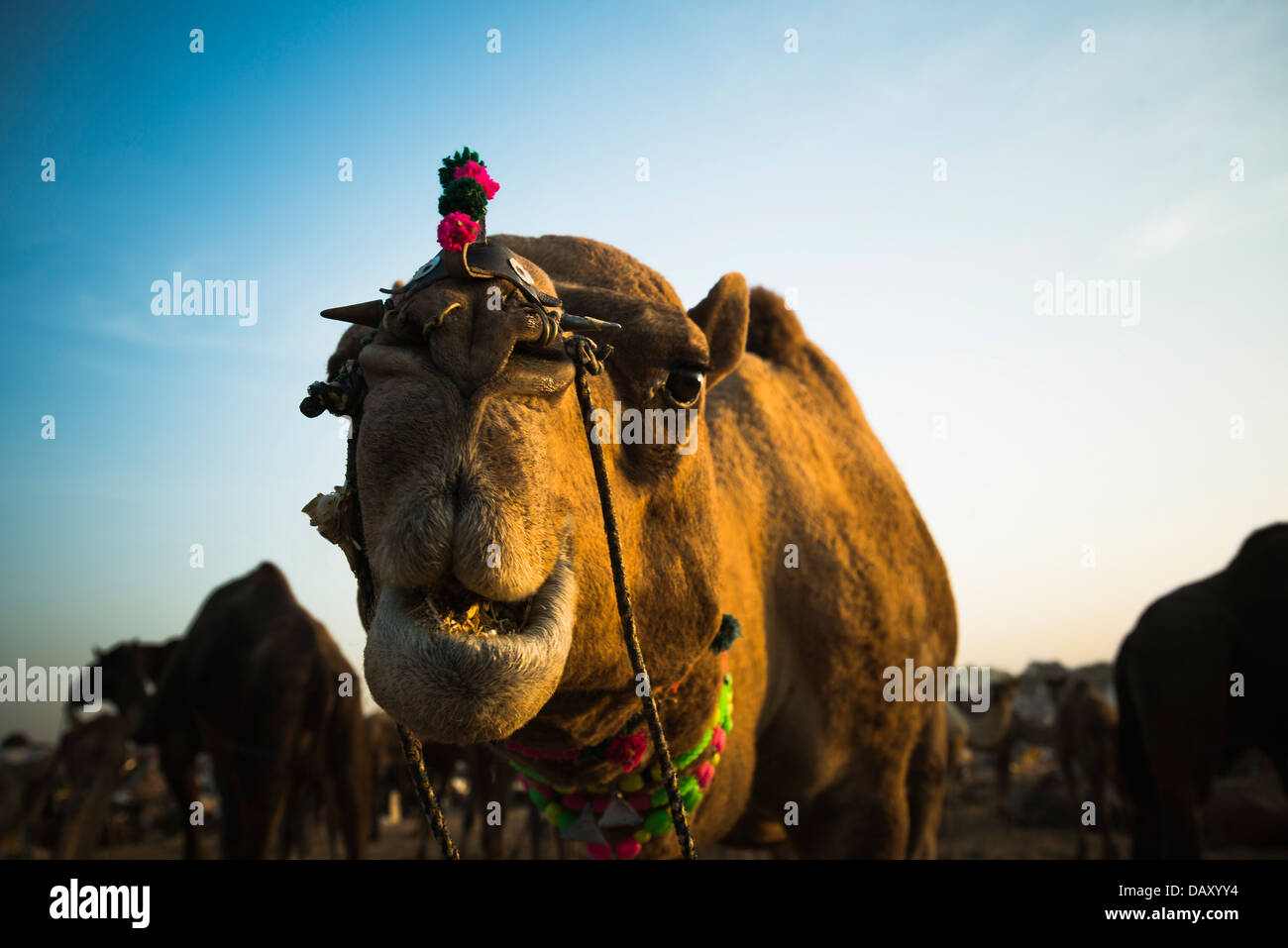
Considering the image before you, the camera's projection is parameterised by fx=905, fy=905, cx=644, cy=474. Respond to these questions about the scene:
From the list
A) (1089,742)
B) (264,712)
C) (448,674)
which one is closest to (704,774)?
(448,674)

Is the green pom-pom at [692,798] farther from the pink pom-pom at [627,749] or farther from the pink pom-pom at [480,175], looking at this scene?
the pink pom-pom at [480,175]

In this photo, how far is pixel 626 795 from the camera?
285 centimetres

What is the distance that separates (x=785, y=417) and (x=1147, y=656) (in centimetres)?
635

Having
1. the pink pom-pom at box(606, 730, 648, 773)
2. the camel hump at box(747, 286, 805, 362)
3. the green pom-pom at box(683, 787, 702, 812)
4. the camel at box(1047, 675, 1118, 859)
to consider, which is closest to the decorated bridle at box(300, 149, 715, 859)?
the pink pom-pom at box(606, 730, 648, 773)

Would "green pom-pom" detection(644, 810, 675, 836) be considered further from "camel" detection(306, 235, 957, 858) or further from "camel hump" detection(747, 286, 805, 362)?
"camel hump" detection(747, 286, 805, 362)

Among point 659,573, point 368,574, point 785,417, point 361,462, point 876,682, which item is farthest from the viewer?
point 785,417

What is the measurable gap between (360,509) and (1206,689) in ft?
28.6

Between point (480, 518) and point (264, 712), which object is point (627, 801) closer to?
point (480, 518)

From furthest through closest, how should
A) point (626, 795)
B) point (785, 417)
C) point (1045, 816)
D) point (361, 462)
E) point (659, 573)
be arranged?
1. point (1045, 816)
2. point (785, 417)
3. point (626, 795)
4. point (659, 573)
5. point (361, 462)

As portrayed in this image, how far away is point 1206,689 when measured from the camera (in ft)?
27.1
